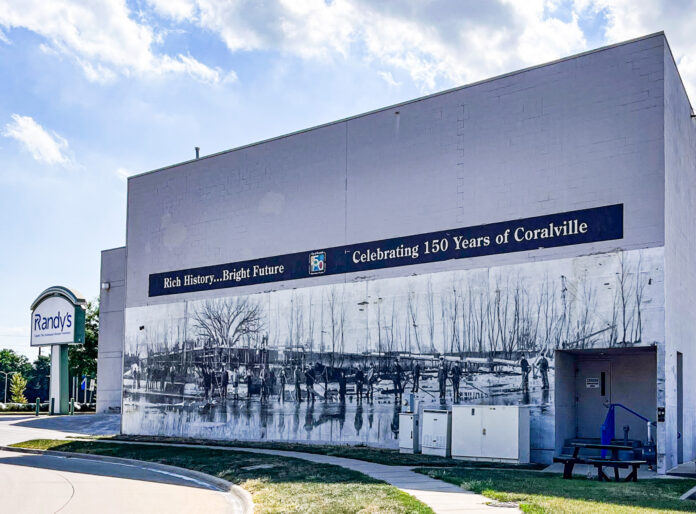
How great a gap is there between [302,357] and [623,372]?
10268mm

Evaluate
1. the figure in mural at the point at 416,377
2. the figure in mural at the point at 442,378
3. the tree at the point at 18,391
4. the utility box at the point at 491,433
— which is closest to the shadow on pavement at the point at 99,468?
the utility box at the point at 491,433

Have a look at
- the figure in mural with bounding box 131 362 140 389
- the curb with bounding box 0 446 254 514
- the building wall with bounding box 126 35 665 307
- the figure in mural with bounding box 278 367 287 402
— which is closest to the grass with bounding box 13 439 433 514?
the curb with bounding box 0 446 254 514

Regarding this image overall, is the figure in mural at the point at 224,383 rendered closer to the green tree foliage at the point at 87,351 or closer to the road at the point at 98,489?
the road at the point at 98,489

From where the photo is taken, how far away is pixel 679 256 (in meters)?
21.2

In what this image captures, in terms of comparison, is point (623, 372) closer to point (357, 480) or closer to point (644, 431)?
point (644, 431)

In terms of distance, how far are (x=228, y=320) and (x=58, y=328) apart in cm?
1902

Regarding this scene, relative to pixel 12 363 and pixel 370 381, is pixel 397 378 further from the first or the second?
pixel 12 363

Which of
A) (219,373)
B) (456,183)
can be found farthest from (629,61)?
(219,373)

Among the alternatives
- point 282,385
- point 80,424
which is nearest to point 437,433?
point 282,385

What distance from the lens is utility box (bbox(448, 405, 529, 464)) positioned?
790 inches

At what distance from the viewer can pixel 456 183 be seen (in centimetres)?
2362

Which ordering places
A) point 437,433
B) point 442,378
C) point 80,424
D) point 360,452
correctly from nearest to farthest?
point 437,433, point 360,452, point 442,378, point 80,424

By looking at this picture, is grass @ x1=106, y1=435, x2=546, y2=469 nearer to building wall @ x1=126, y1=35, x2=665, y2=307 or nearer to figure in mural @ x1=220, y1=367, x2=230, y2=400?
figure in mural @ x1=220, y1=367, x2=230, y2=400

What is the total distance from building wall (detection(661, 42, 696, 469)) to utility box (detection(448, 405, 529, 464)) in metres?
3.39
